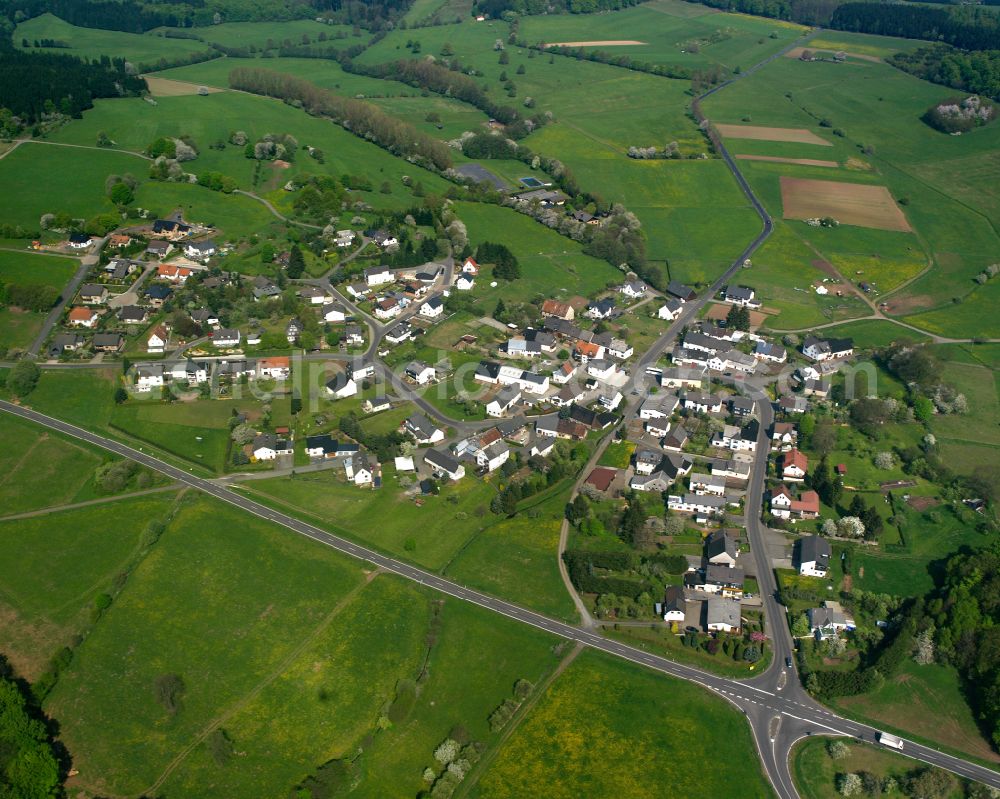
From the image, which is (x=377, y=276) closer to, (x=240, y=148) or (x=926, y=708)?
(x=240, y=148)

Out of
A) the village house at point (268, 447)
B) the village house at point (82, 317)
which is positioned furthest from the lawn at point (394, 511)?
the village house at point (82, 317)

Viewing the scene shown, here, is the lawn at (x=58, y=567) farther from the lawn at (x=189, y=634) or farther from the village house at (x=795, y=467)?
the village house at (x=795, y=467)

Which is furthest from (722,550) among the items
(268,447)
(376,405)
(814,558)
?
(268,447)

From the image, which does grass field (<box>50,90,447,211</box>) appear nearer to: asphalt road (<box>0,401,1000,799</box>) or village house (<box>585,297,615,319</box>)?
village house (<box>585,297,615,319</box>)

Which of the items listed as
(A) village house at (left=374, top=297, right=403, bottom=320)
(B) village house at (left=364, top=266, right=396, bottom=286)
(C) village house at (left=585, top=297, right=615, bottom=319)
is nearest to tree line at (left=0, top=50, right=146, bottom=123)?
(B) village house at (left=364, top=266, right=396, bottom=286)

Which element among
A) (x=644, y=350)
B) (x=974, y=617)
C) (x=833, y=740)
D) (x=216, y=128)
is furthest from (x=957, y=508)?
(x=216, y=128)

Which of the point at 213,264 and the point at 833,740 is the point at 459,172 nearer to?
the point at 213,264

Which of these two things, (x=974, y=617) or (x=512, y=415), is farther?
(x=512, y=415)

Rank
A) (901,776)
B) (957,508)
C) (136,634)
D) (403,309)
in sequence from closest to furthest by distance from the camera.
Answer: (901,776), (136,634), (957,508), (403,309)
